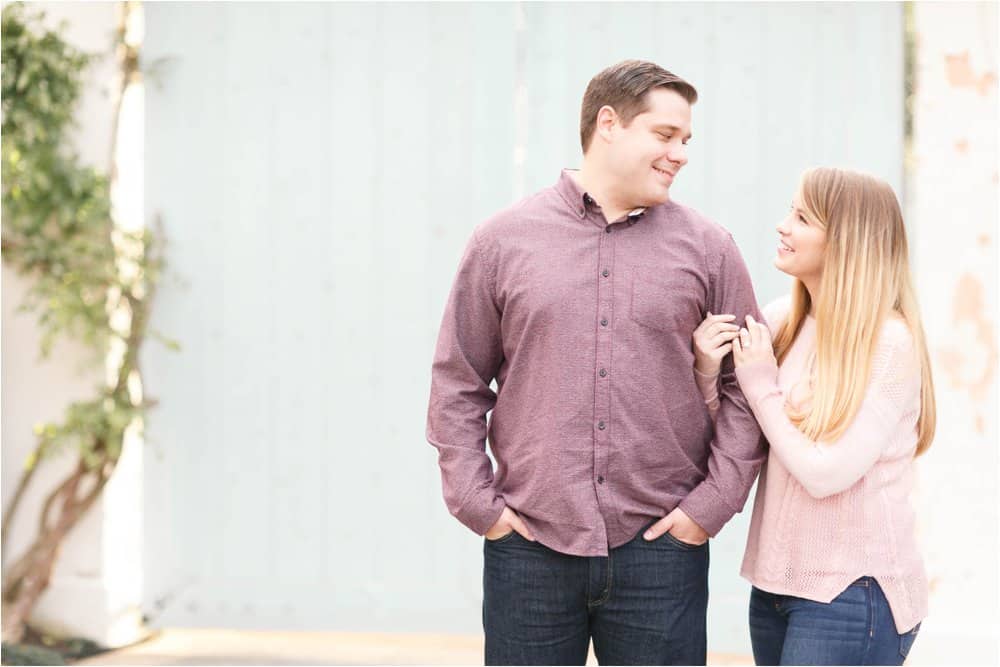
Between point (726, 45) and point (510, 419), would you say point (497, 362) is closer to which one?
point (510, 419)

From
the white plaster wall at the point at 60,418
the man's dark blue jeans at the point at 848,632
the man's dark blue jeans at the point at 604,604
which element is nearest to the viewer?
the man's dark blue jeans at the point at 848,632

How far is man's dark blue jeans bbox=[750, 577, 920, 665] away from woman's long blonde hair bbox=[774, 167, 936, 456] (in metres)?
0.28

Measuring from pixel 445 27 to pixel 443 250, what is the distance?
709 millimetres

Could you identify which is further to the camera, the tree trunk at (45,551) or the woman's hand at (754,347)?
the tree trunk at (45,551)

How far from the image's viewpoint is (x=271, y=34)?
12.4 ft

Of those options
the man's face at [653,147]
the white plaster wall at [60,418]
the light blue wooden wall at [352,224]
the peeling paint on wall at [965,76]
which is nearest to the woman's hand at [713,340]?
the man's face at [653,147]

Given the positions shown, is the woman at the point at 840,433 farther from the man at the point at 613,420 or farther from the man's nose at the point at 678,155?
the man's nose at the point at 678,155

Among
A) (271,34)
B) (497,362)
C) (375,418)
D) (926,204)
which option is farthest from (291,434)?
(926,204)

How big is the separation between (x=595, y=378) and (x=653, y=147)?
1.45 ft

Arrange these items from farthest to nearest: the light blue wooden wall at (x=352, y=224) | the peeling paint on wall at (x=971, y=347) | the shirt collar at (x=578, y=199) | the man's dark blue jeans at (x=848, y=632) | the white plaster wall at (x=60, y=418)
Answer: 1. the white plaster wall at (x=60, y=418)
2. the light blue wooden wall at (x=352, y=224)
3. the peeling paint on wall at (x=971, y=347)
4. the shirt collar at (x=578, y=199)
5. the man's dark blue jeans at (x=848, y=632)

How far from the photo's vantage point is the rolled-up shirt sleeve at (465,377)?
224 centimetres

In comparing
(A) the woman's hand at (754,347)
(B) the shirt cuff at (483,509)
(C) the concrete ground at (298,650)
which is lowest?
(C) the concrete ground at (298,650)

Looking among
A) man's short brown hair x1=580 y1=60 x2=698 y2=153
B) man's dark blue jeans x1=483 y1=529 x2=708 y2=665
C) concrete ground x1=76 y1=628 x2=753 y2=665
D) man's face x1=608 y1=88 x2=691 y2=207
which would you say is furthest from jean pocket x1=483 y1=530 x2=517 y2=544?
concrete ground x1=76 y1=628 x2=753 y2=665

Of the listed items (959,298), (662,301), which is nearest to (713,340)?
(662,301)
